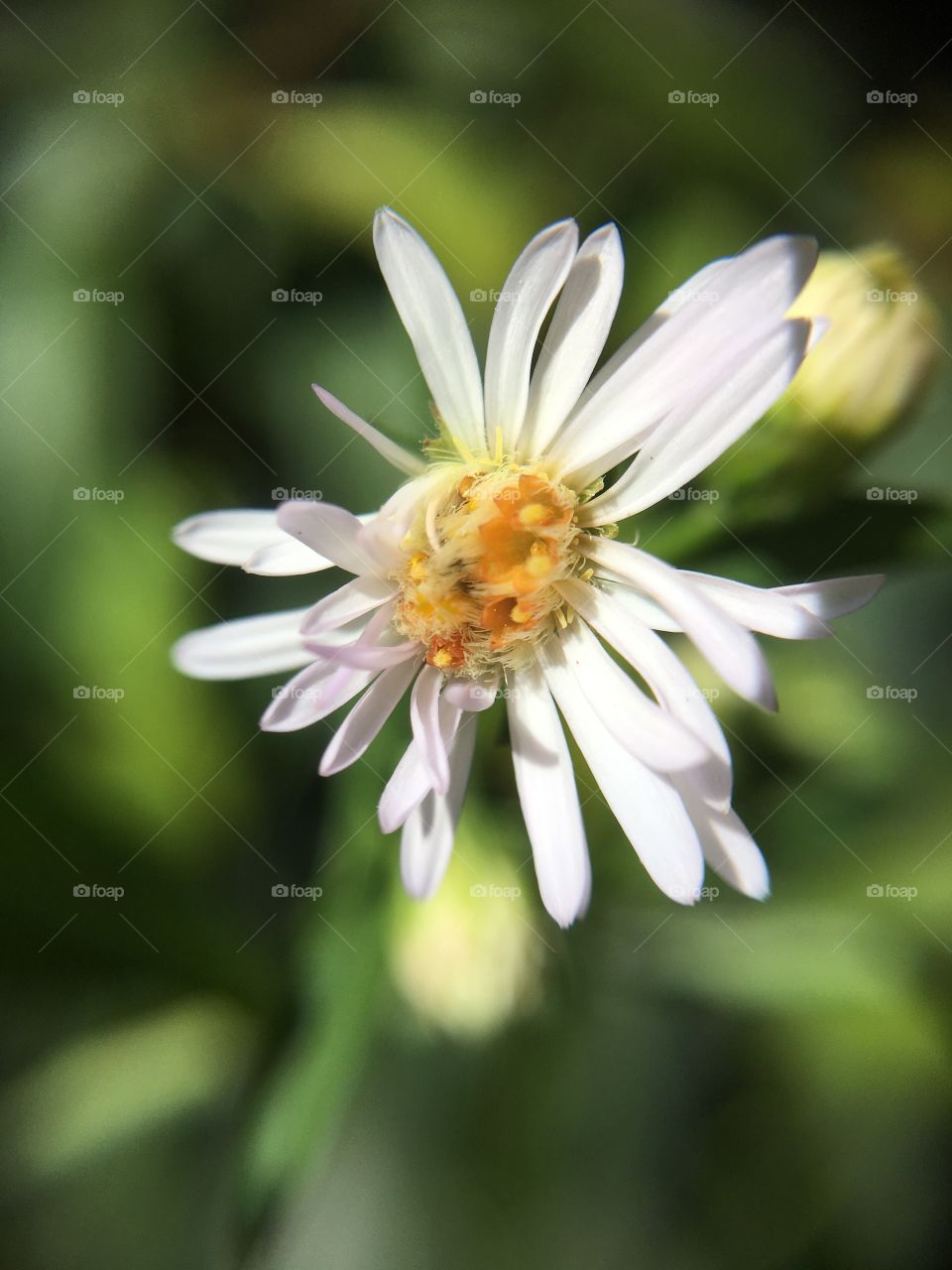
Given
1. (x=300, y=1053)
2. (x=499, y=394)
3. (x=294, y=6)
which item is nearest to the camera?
(x=499, y=394)

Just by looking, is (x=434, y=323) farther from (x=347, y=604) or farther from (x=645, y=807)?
(x=645, y=807)

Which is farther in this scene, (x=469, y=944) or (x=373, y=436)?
(x=469, y=944)

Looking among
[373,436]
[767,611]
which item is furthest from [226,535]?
[767,611]

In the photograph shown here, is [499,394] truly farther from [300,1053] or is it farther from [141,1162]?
[141,1162]

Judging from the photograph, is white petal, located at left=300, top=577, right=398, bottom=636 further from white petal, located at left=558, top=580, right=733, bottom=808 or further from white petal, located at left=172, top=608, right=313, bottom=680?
white petal, located at left=558, top=580, right=733, bottom=808

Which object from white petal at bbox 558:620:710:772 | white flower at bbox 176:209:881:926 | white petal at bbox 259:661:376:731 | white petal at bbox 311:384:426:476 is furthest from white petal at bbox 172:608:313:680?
white petal at bbox 558:620:710:772

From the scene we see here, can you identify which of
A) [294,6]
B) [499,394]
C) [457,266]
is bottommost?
[499,394]

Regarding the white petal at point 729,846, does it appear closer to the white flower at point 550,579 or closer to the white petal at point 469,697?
the white flower at point 550,579

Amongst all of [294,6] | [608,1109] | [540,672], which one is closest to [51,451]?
[294,6]

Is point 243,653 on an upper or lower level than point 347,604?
lower
